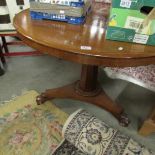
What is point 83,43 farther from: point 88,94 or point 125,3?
point 88,94

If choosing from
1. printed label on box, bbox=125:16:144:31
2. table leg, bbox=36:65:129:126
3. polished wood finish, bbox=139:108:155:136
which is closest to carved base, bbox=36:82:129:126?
table leg, bbox=36:65:129:126

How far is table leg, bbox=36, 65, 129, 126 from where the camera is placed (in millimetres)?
1315

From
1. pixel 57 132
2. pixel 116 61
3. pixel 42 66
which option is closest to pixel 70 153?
pixel 57 132

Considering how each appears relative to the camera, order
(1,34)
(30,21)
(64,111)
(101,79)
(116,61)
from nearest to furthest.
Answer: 1. (116,61)
2. (30,21)
3. (64,111)
4. (1,34)
5. (101,79)

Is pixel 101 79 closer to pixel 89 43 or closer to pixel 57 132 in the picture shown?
pixel 57 132

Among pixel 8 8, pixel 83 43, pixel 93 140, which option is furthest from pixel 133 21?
pixel 8 8

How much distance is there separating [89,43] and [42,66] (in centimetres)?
109

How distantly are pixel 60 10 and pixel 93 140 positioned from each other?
0.66m

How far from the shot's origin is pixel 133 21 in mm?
727

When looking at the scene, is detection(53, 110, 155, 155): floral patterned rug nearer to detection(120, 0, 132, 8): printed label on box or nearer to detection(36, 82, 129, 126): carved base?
detection(36, 82, 129, 126): carved base

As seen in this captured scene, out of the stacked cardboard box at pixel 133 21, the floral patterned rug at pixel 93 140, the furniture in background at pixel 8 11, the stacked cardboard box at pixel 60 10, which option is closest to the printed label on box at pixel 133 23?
the stacked cardboard box at pixel 133 21

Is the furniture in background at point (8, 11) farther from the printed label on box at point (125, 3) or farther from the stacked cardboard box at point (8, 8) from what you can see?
the printed label on box at point (125, 3)

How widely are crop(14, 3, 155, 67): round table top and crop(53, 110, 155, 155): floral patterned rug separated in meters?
0.44

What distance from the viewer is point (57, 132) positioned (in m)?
1.23
